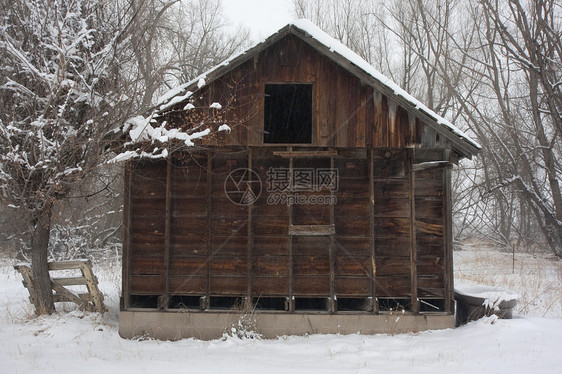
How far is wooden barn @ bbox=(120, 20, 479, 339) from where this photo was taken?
29.3ft

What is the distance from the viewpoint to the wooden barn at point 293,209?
29.3ft

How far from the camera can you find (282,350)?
26.6ft

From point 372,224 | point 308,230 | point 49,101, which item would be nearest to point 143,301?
point 308,230

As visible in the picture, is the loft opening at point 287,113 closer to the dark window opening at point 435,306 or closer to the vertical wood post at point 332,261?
the vertical wood post at point 332,261

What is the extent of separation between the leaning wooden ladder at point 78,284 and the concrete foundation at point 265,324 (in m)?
1.12

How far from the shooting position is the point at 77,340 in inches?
328

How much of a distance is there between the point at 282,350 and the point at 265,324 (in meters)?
0.89

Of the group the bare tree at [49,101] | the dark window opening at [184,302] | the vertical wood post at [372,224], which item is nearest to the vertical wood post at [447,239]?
the vertical wood post at [372,224]

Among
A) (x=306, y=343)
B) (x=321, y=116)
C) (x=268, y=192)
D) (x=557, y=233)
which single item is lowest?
(x=306, y=343)

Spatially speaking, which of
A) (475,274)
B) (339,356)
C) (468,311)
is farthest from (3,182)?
(475,274)

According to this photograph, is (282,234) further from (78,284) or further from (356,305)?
(78,284)

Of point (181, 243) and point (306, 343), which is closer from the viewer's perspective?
point (306, 343)

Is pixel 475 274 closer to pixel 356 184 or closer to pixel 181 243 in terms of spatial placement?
pixel 356 184

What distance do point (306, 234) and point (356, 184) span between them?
1506 millimetres
